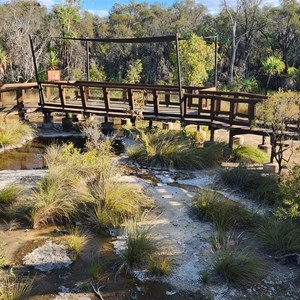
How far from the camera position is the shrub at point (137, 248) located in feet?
15.4

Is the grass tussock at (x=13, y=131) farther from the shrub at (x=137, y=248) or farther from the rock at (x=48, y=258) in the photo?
the shrub at (x=137, y=248)

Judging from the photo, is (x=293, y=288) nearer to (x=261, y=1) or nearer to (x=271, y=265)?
(x=271, y=265)

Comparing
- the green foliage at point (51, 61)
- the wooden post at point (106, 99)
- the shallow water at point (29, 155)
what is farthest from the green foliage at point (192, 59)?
the shallow water at point (29, 155)

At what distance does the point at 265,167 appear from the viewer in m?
7.79

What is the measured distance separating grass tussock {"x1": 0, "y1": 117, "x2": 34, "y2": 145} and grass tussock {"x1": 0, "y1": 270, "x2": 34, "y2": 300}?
650 cm

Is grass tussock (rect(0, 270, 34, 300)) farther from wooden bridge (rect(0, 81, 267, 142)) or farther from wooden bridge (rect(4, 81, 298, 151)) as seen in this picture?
wooden bridge (rect(0, 81, 267, 142))

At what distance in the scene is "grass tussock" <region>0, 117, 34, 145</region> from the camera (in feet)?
33.8

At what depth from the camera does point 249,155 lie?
29.6 feet

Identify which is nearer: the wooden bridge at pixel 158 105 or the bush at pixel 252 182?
the bush at pixel 252 182

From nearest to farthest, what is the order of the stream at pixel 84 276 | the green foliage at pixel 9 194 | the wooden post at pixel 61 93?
the stream at pixel 84 276, the green foliage at pixel 9 194, the wooden post at pixel 61 93

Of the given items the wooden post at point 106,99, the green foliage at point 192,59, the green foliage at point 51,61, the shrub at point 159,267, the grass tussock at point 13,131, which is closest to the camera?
A: the shrub at point 159,267

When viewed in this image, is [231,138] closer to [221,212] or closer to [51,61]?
[221,212]

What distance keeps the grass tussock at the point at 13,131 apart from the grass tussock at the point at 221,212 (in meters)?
6.13

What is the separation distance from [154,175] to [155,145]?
1111 mm
